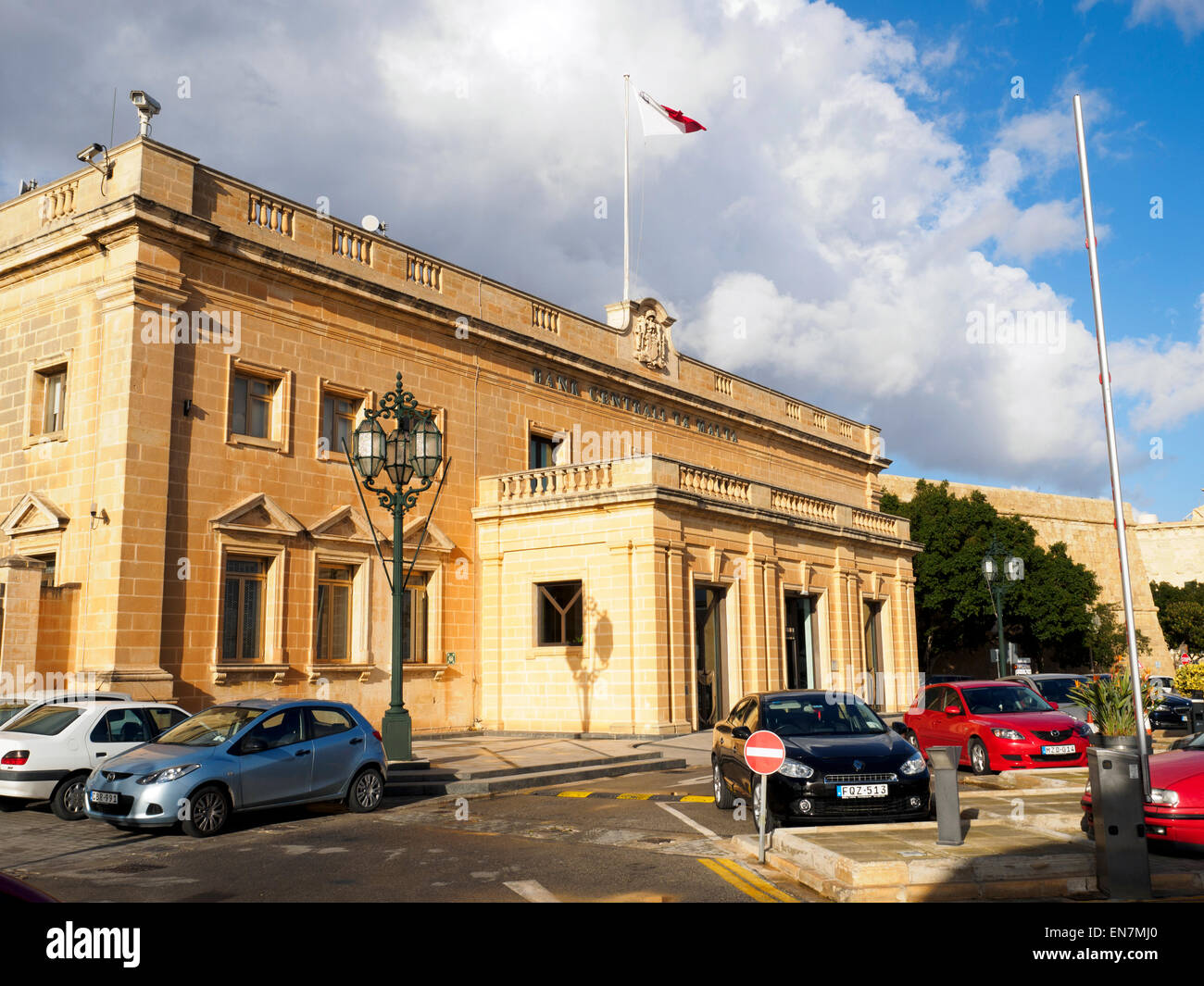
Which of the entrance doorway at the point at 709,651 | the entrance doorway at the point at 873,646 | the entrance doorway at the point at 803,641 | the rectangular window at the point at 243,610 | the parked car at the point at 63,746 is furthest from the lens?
the entrance doorway at the point at 873,646

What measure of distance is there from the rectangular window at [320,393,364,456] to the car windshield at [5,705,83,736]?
9374 millimetres

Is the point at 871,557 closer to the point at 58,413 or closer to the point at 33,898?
the point at 58,413

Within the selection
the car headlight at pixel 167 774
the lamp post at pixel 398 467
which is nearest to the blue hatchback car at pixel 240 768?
the car headlight at pixel 167 774

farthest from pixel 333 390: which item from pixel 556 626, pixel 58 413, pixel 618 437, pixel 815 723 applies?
pixel 815 723

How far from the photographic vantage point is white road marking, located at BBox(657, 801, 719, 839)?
11258 mm

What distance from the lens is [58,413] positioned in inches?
795

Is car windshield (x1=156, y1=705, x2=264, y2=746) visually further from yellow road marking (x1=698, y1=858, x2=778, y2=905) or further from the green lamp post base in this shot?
yellow road marking (x1=698, y1=858, x2=778, y2=905)

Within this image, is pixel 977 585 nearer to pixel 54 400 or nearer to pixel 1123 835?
pixel 54 400

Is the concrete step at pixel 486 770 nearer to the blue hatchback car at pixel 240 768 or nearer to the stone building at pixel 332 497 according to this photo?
the blue hatchback car at pixel 240 768

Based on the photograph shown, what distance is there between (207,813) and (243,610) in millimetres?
8908

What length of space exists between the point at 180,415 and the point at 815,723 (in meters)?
13.3

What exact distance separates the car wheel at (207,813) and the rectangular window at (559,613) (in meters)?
12.9

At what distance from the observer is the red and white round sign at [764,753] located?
9.70 meters
